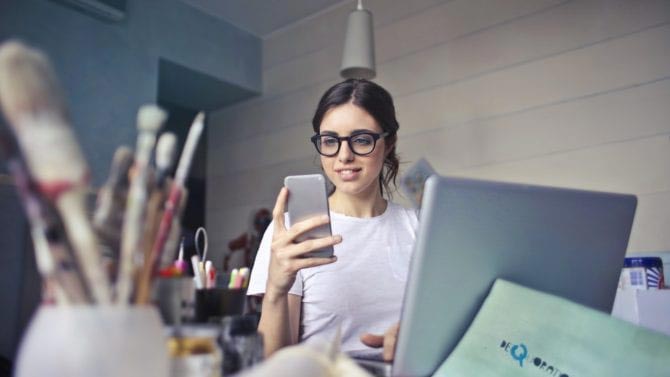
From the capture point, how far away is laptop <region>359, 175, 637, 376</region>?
577 mm

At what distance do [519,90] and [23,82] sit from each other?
2318mm

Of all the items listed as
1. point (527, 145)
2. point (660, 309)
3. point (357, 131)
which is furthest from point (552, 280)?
point (527, 145)

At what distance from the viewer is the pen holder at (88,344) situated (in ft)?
1.25

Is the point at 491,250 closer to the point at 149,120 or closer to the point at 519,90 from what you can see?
the point at 149,120

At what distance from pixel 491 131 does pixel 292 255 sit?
5.89ft

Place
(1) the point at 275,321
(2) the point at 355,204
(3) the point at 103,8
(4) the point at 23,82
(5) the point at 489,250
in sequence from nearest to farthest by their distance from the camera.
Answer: (4) the point at 23,82 → (5) the point at 489,250 → (1) the point at 275,321 → (2) the point at 355,204 → (3) the point at 103,8

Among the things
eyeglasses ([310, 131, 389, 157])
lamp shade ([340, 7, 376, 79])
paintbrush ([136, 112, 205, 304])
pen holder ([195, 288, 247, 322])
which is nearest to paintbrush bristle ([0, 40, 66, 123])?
paintbrush ([136, 112, 205, 304])

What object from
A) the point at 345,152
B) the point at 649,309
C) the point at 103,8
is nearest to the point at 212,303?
the point at 345,152

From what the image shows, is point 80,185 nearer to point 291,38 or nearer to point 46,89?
point 46,89

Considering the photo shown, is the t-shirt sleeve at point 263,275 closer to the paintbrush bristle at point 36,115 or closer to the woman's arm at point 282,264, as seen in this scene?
the woman's arm at point 282,264

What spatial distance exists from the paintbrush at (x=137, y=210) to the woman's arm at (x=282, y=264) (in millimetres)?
472

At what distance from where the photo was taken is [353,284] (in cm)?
127

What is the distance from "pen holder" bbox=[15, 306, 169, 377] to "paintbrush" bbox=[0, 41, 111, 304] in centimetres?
2

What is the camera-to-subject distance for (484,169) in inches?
97.1
